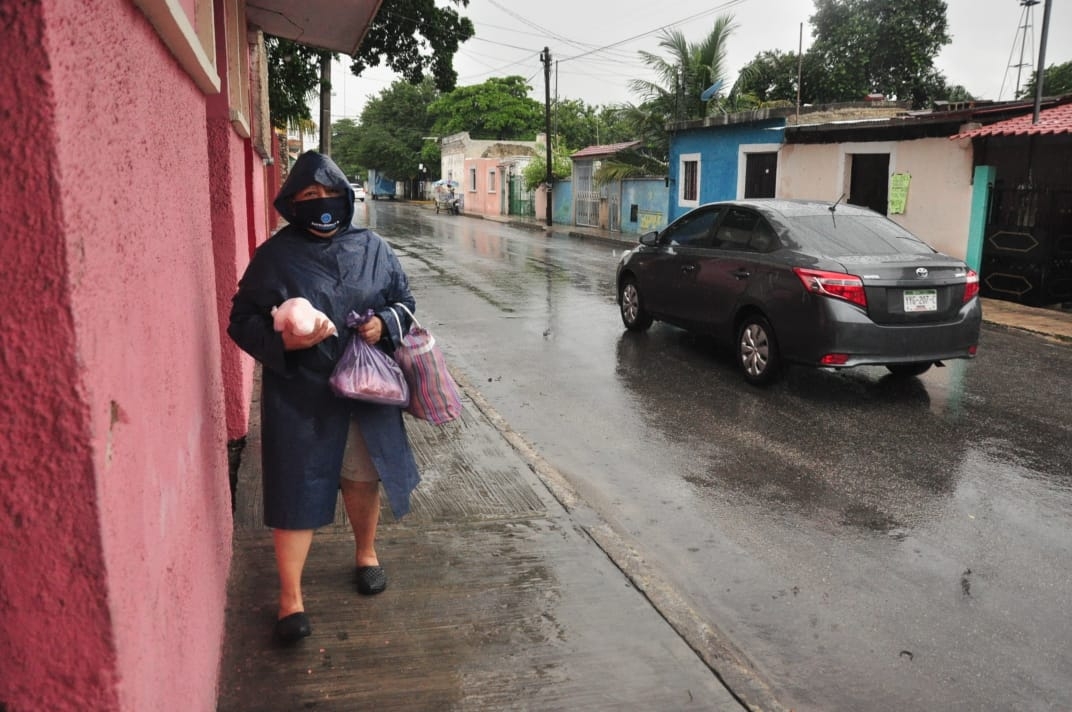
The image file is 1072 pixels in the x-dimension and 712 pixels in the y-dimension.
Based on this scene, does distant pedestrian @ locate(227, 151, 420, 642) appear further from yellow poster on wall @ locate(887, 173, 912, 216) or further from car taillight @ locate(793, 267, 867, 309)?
yellow poster on wall @ locate(887, 173, 912, 216)

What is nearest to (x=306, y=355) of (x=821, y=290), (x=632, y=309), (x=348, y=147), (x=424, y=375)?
(x=424, y=375)

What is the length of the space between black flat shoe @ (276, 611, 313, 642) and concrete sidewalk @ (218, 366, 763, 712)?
0.04 meters

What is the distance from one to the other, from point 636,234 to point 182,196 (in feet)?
85.0

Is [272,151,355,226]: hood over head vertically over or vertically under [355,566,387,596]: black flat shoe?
Result: over

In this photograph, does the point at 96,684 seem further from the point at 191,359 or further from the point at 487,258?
the point at 487,258

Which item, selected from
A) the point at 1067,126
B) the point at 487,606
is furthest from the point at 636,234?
the point at 487,606

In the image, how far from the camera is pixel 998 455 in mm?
6098

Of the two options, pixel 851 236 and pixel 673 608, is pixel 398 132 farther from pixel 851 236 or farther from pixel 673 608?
pixel 673 608

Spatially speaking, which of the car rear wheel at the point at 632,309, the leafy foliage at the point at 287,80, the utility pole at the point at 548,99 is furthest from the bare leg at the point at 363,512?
the utility pole at the point at 548,99

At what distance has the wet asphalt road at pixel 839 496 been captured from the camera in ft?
11.8

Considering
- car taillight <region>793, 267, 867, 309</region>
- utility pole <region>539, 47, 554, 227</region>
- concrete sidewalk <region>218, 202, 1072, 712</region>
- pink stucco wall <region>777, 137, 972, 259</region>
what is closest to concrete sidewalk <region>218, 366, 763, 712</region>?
concrete sidewalk <region>218, 202, 1072, 712</region>

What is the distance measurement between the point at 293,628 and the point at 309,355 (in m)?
1.01

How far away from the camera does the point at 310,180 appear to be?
3318mm

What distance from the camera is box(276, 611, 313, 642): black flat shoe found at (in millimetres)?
3391
